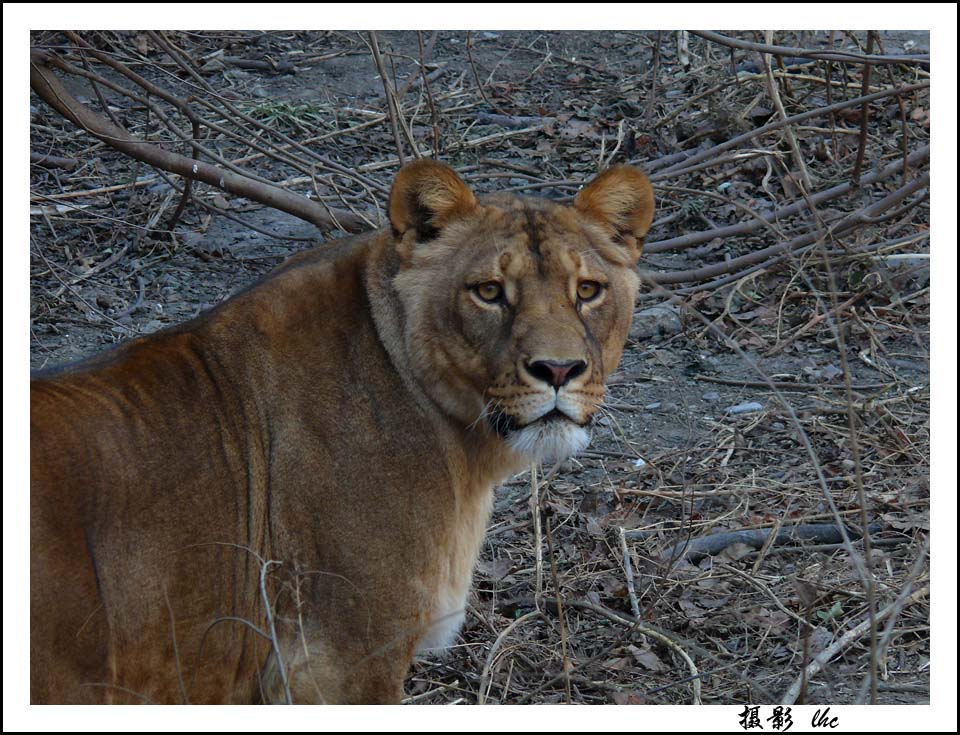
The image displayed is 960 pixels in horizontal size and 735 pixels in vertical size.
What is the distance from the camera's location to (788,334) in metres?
6.27

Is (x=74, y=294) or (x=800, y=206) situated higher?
(x=800, y=206)

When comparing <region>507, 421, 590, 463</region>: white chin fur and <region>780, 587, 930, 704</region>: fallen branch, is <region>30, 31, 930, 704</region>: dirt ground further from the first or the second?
<region>507, 421, 590, 463</region>: white chin fur

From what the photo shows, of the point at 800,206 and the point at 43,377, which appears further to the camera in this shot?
the point at 800,206

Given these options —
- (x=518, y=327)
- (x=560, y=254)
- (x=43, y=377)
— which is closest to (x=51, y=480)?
(x=43, y=377)

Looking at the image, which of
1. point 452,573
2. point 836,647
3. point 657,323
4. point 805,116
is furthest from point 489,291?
point 657,323

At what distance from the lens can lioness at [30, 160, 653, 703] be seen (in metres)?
3.05

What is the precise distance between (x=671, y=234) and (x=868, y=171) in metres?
1.41

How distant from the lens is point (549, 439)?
3273 millimetres

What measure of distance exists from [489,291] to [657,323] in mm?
3122

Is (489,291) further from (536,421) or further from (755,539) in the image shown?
(755,539)

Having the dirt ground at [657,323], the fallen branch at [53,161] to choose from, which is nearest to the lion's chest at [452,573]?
the dirt ground at [657,323]

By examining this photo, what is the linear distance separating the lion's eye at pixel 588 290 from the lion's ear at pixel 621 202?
1.02 ft

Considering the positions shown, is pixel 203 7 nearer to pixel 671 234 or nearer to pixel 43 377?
pixel 43 377

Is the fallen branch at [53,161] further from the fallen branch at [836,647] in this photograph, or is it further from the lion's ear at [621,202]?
the fallen branch at [836,647]
